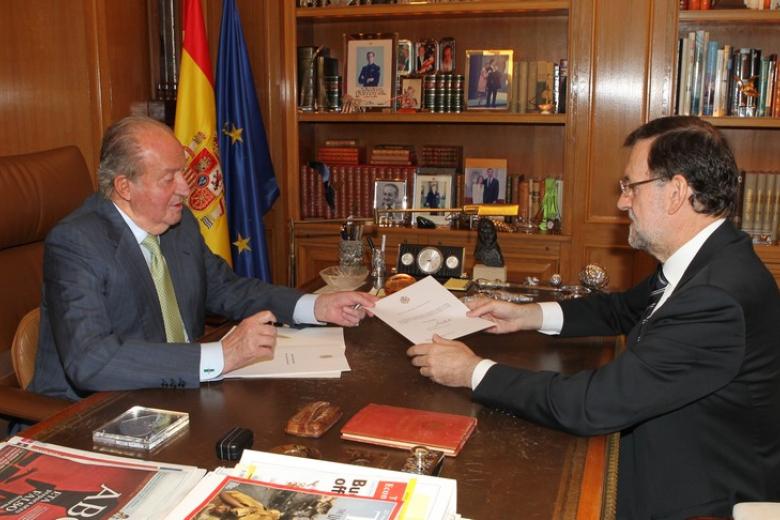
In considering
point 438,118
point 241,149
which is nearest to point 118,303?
point 241,149

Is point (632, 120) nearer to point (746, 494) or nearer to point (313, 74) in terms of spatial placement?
point (313, 74)

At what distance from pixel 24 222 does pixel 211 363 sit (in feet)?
3.41

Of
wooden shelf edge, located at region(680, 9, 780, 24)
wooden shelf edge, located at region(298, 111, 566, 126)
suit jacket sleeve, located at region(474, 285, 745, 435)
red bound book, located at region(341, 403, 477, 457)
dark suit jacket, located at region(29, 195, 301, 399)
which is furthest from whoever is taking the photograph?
wooden shelf edge, located at region(298, 111, 566, 126)

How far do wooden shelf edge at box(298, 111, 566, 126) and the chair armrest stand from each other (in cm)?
251

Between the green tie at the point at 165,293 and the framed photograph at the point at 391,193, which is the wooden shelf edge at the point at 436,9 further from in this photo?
the green tie at the point at 165,293

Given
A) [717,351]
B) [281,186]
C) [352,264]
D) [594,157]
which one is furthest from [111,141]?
[594,157]

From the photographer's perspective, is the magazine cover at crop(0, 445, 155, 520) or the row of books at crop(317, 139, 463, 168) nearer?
the magazine cover at crop(0, 445, 155, 520)

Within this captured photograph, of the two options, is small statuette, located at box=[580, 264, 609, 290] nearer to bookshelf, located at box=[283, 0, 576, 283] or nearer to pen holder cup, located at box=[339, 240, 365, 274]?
pen holder cup, located at box=[339, 240, 365, 274]

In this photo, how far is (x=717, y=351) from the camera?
1.56 metres

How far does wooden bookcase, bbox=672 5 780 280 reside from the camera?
144 inches

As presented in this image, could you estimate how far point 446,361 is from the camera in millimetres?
1733

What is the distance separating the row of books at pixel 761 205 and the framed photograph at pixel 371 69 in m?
1.81

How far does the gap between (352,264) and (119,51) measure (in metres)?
Result: 1.83

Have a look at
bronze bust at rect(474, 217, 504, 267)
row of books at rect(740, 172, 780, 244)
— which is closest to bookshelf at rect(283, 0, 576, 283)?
row of books at rect(740, 172, 780, 244)
